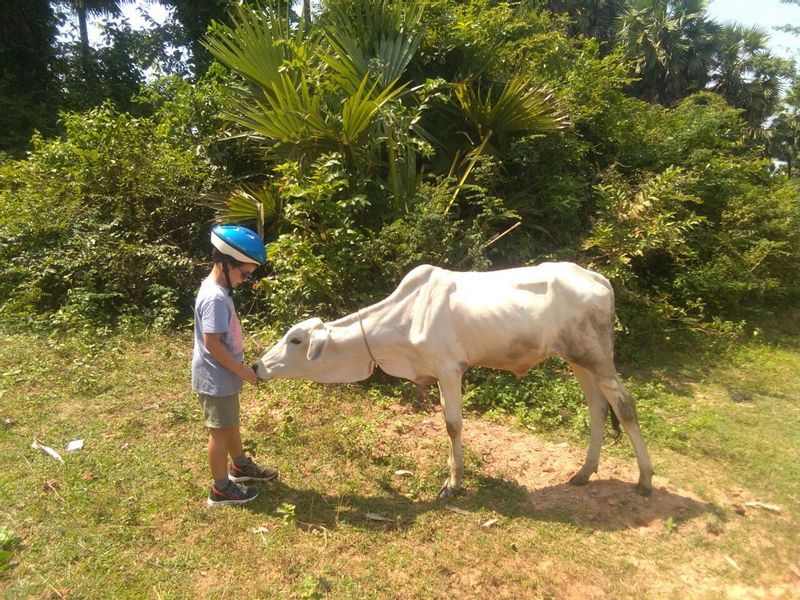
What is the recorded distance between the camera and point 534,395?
506 centimetres

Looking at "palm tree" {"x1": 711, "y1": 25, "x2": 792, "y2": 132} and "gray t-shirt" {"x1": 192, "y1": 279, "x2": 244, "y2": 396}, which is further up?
"palm tree" {"x1": 711, "y1": 25, "x2": 792, "y2": 132}

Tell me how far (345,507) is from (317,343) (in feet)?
3.54

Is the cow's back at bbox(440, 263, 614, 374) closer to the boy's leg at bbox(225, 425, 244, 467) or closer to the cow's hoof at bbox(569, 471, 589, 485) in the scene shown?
the cow's hoof at bbox(569, 471, 589, 485)

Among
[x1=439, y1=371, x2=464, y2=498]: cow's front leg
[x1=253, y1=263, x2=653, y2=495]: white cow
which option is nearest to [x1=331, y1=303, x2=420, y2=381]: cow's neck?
[x1=253, y1=263, x2=653, y2=495]: white cow

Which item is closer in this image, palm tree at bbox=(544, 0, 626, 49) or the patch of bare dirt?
the patch of bare dirt

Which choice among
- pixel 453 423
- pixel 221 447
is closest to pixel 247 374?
pixel 221 447

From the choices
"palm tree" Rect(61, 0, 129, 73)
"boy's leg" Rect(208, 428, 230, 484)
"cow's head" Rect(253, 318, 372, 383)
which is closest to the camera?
"boy's leg" Rect(208, 428, 230, 484)

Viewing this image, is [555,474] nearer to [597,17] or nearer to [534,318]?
[534,318]

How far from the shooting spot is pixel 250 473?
360 cm

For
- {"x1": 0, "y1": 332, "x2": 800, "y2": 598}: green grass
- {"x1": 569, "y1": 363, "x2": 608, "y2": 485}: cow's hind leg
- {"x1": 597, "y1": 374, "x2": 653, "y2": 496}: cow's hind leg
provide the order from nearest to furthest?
{"x1": 0, "y1": 332, "x2": 800, "y2": 598}: green grass → {"x1": 597, "y1": 374, "x2": 653, "y2": 496}: cow's hind leg → {"x1": 569, "y1": 363, "x2": 608, "y2": 485}: cow's hind leg

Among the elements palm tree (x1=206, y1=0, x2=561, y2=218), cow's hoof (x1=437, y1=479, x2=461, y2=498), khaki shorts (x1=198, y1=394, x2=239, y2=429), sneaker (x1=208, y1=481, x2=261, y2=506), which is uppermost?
palm tree (x1=206, y1=0, x2=561, y2=218)

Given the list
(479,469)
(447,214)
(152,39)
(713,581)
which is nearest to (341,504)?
(479,469)

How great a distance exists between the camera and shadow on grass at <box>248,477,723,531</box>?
332 cm

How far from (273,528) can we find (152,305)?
4679mm
